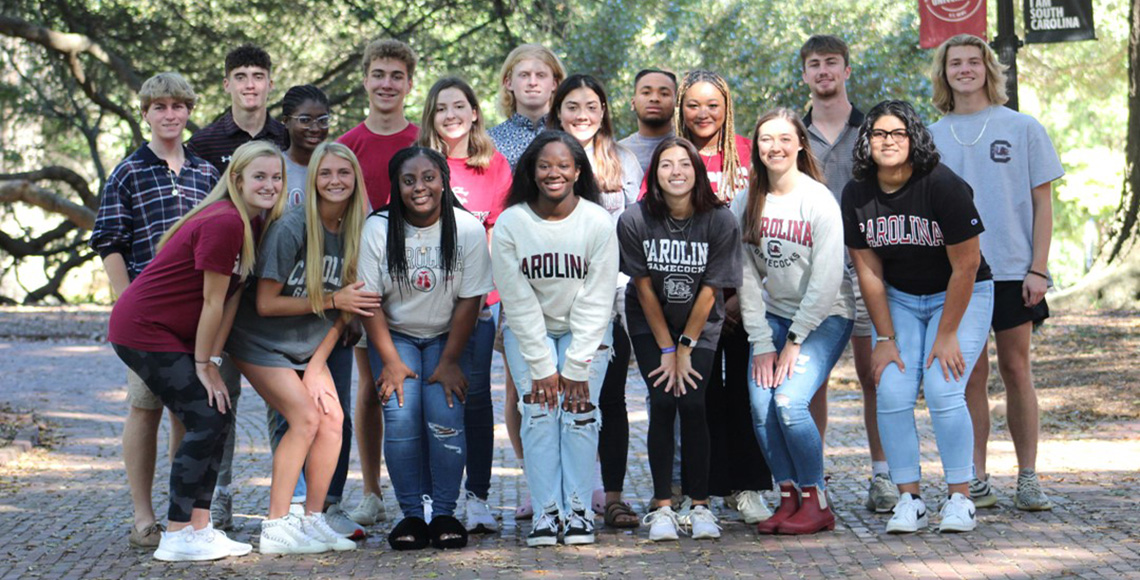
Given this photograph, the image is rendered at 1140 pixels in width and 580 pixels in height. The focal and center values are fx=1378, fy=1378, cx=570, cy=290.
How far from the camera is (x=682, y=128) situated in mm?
6941

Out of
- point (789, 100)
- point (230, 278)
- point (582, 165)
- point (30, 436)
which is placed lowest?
point (30, 436)

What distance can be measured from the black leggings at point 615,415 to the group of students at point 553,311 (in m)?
0.01

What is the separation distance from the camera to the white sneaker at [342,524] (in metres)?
6.37

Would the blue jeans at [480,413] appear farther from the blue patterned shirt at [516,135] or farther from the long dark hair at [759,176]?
the long dark hair at [759,176]

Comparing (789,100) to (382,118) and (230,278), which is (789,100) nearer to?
(382,118)

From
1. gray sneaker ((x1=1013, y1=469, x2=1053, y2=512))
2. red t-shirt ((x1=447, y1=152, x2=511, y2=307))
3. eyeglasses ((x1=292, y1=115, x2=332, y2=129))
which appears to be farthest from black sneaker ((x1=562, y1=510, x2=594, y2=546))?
eyeglasses ((x1=292, y1=115, x2=332, y2=129))

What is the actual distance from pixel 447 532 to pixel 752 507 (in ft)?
4.87

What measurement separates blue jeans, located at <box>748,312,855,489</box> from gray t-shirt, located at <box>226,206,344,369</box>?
6.59ft

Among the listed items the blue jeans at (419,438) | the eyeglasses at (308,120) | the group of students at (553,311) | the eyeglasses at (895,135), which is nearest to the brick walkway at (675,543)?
the group of students at (553,311)

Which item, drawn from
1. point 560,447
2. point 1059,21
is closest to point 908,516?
point 560,447

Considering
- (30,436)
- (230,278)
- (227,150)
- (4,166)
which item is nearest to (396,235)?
(230,278)

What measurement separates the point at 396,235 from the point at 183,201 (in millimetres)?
1085

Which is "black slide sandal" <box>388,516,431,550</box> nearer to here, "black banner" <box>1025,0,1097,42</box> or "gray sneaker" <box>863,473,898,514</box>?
"gray sneaker" <box>863,473,898,514</box>

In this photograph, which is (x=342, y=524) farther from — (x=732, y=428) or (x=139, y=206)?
(x=732, y=428)
